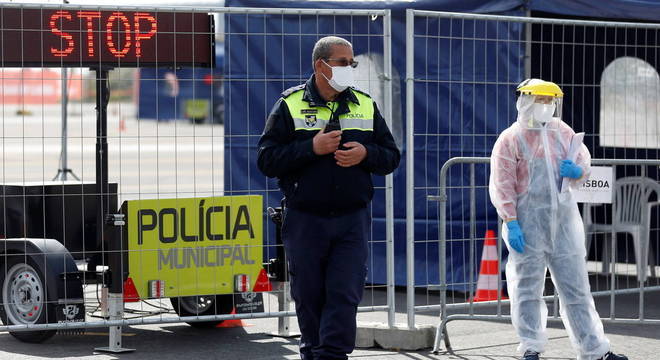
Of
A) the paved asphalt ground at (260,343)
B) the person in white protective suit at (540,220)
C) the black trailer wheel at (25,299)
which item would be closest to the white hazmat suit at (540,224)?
the person in white protective suit at (540,220)

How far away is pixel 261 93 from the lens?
11430 mm

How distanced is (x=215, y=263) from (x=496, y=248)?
2.63 m

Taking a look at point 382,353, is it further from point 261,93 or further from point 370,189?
point 261,93

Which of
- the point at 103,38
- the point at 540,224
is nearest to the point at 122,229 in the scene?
the point at 103,38

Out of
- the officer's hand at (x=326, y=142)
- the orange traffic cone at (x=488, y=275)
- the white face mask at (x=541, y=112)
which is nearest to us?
the officer's hand at (x=326, y=142)

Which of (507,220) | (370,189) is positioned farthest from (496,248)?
(370,189)

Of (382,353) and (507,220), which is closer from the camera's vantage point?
(507,220)

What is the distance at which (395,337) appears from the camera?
852 centimetres

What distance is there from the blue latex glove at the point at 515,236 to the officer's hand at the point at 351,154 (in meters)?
1.35


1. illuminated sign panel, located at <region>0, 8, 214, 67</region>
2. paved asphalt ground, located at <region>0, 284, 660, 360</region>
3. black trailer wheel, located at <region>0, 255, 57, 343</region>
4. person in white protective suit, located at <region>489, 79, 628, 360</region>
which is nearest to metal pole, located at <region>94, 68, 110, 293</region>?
illuminated sign panel, located at <region>0, 8, 214, 67</region>

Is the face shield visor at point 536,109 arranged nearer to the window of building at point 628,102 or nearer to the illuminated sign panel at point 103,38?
the illuminated sign panel at point 103,38

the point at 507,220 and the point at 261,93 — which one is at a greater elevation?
the point at 261,93

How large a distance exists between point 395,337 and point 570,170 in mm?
1839

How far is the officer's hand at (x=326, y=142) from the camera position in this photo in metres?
6.33
